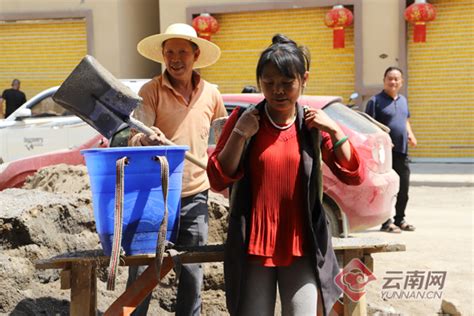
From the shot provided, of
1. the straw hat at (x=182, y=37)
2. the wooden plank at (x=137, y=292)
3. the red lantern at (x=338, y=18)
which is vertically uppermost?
the red lantern at (x=338, y=18)

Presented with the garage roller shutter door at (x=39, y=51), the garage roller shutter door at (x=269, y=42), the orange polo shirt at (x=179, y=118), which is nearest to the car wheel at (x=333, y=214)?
the orange polo shirt at (x=179, y=118)

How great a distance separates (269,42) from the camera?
17.8m

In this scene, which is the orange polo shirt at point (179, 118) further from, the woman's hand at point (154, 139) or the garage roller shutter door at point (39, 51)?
the garage roller shutter door at point (39, 51)

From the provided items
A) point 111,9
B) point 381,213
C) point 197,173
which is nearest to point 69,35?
point 111,9

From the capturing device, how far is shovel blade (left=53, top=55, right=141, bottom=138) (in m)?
3.69

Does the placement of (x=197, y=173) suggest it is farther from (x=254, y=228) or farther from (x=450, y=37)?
(x=450, y=37)

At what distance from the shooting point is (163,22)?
18.1 metres

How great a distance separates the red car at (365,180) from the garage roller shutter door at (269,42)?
9235 mm

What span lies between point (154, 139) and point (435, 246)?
16.3ft

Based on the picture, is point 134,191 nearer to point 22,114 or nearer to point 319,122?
point 319,122

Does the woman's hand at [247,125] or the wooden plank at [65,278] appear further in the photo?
the wooden plank at [65,278]

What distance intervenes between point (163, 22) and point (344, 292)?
14842 mm

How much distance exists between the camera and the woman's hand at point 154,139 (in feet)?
12.4

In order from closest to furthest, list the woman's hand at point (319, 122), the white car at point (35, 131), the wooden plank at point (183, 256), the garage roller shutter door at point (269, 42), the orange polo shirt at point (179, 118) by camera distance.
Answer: the woman's hand at point (319, 122) → the wooden plank at point (183, 256) → the orange polo shirt at point (179, 118) → the white car at point (35, 131) → the garage roller shutter door at point (269, 42)
